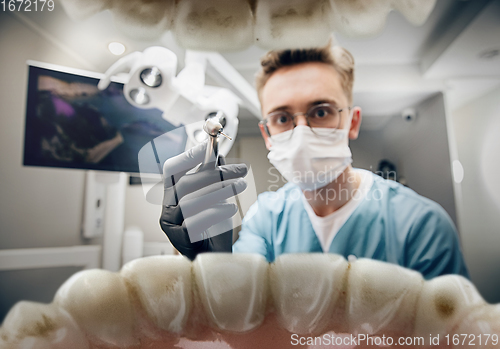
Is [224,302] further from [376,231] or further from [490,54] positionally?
[490,54]

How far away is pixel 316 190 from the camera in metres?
0.45

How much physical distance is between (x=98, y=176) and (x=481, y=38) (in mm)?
630

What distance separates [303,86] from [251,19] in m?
0.13

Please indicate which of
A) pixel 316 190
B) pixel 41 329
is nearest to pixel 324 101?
pixel 316 190

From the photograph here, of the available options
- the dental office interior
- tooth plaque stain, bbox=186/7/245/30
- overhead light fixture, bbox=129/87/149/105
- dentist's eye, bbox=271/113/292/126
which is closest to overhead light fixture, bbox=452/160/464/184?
the dental office interior

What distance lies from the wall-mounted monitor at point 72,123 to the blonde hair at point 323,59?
209 mm

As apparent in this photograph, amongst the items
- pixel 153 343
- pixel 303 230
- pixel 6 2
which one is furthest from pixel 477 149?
pixel 6 2

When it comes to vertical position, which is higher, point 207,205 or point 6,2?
point 6,2

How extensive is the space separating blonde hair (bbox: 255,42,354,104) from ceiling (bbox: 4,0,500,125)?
12 millimetres

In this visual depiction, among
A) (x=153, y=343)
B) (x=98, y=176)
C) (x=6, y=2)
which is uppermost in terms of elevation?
(x=6, y=2)

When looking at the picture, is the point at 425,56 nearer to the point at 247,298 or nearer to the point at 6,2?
the point at 247,298

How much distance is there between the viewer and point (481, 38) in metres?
0.42

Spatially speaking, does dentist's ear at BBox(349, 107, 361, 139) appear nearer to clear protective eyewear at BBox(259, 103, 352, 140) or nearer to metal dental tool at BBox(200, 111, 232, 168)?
clear protective eyewear at BBox(259, 103, 352, 140)

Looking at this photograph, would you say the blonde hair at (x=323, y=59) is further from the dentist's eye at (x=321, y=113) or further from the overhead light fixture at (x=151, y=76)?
the overhead light fixture at (x=151, y=76)
